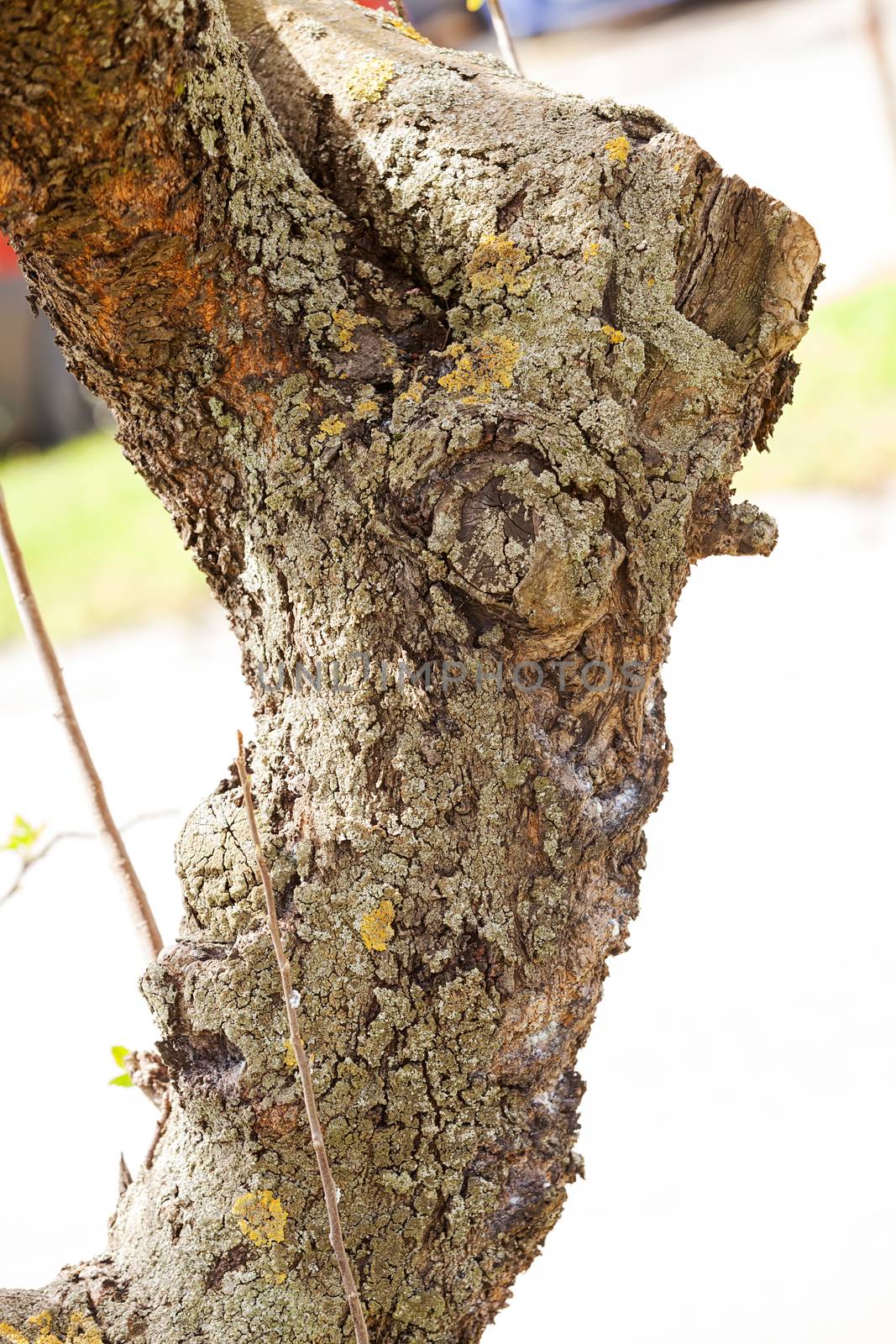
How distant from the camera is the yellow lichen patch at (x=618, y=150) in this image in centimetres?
100

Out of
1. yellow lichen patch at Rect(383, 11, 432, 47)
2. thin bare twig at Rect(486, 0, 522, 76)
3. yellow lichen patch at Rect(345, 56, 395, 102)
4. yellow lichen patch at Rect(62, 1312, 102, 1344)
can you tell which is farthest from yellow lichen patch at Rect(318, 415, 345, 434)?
thin bare twig at Rect(486, 0, 522, 76)

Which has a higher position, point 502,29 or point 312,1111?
point 502,29

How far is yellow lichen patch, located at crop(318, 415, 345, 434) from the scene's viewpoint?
0.96 metres

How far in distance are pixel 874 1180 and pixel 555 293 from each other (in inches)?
86.4

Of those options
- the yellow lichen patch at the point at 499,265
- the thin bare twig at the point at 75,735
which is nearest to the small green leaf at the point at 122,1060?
the thin bare twig at the point at 75,735

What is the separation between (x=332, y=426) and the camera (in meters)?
0.97

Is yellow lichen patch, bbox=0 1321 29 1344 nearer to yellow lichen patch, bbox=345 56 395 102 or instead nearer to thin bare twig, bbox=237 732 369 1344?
thin bare twig, bbox=237 732 369 1344

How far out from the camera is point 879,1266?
2.38 metres

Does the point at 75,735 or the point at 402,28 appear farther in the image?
the point at 75,735

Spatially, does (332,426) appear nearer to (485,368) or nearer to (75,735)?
(485,368)

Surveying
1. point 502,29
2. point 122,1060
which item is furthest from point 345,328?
point 502,29

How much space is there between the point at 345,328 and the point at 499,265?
0.14 m

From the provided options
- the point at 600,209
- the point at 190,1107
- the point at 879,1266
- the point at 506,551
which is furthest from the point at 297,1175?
the point at 879,1266

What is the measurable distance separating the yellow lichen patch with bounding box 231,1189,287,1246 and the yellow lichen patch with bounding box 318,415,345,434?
0.59 m
